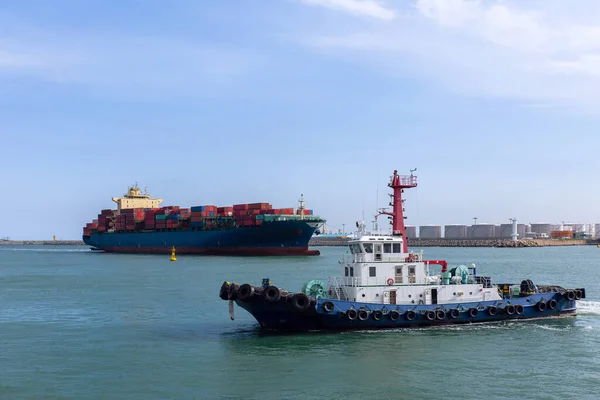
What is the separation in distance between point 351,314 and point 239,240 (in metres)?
60.7

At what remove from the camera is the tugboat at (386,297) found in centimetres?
2381

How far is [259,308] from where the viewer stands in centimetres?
2431

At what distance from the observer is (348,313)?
78.0 ft

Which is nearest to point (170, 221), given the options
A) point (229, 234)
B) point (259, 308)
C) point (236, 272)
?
point (229, 234)

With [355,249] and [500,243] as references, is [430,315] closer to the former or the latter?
[355,249]

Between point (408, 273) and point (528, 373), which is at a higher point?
point (408, 273)

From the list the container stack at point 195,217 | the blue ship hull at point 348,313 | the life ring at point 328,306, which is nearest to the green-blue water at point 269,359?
the blue ship hull at point 348,313

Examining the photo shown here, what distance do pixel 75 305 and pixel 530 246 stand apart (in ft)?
431

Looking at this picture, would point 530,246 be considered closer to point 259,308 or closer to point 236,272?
point 236,272

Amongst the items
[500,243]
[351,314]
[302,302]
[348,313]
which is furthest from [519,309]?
[500,243]

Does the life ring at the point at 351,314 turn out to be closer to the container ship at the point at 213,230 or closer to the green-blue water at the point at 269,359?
the green-blue water at the point at 269,359

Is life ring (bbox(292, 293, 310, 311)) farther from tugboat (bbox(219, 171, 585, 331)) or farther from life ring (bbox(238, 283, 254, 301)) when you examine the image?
life ring (bbox(238, 283, 254, 301))

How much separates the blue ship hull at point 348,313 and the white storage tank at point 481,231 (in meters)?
173

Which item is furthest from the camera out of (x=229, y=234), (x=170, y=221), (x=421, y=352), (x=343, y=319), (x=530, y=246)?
(x=530, y=246)
